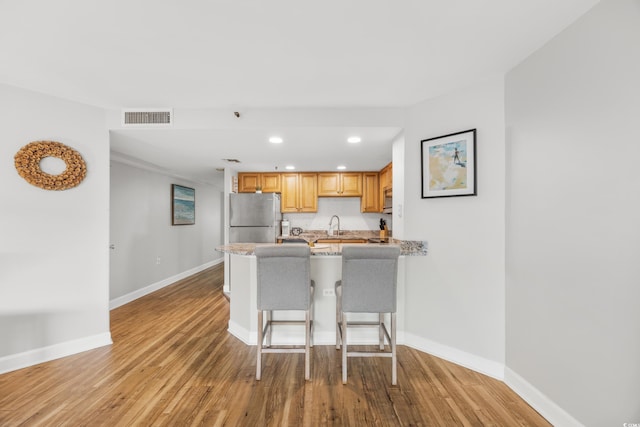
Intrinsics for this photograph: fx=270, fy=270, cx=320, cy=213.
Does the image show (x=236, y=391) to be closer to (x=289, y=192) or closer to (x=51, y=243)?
(x=51, y=243)

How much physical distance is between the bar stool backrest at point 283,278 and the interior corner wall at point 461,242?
1.14m

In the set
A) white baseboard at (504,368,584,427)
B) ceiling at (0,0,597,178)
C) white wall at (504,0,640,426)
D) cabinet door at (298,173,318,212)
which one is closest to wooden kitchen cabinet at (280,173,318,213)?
cabinet door at (298,173,318,212)

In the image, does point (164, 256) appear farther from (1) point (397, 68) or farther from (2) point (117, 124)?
(1) point (397, 68)

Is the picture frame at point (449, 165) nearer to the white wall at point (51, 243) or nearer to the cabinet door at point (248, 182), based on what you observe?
the white wall at point (51, 243)

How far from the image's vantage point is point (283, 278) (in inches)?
84.7

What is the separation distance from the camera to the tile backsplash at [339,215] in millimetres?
5359

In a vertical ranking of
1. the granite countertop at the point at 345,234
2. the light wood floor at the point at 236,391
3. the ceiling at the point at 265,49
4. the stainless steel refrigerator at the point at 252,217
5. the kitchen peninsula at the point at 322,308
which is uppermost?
the ceiling at the point at 265,49

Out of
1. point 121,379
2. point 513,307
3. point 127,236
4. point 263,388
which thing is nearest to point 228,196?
point 127,236

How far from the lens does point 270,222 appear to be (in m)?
4.52

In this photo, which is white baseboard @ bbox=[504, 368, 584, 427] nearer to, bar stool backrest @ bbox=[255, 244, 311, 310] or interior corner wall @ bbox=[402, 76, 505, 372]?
interior corner wall @ bbox=[402, 76, 505, 372]

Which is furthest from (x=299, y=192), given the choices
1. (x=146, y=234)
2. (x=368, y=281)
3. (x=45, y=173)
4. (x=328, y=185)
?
(x=45, y=173)

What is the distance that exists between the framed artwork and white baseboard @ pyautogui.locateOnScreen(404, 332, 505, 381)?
4.69 metres

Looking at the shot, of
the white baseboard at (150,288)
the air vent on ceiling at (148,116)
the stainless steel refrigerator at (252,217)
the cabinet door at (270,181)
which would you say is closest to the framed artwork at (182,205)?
the white baseboard at (150,288)

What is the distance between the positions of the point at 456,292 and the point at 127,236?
450 cm
